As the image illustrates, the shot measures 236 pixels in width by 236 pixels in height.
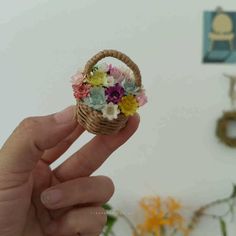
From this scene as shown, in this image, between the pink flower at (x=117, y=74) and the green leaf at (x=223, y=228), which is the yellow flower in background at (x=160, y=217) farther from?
the pink flower at (x=117, y=74)

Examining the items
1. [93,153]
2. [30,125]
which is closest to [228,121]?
[93,153]

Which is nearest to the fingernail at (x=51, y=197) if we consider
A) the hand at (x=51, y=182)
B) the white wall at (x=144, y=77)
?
the hand at (x=51, y=182)

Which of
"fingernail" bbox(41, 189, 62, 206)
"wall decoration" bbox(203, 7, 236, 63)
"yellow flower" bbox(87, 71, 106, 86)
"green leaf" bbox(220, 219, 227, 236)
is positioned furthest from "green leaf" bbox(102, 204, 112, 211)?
"yellow flower" bbox(87, 71, 106, 86)

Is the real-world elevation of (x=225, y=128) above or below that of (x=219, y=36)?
below

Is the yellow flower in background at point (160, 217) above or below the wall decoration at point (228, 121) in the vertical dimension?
below

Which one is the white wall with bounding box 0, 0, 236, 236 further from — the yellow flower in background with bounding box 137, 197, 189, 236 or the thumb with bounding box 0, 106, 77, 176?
the thumb with bounding box 0, 106, 77, 176

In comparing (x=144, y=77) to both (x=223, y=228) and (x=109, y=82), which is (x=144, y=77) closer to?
(x=223, y=228)
